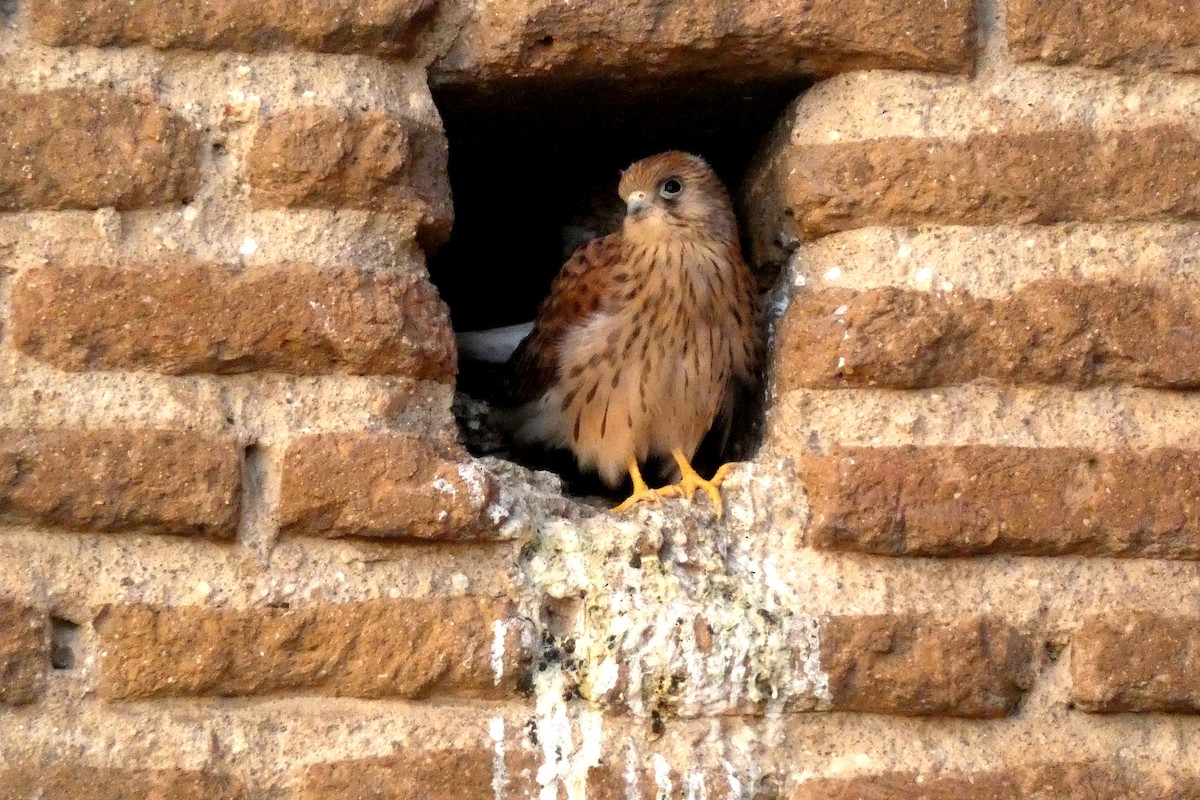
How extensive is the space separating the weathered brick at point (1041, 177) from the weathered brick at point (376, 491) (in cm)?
75

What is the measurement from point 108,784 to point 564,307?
1404mm

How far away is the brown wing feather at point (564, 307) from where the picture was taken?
2.92 metres

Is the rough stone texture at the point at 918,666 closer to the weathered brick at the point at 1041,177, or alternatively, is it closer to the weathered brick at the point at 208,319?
the weathered brick at the point at 1041,177

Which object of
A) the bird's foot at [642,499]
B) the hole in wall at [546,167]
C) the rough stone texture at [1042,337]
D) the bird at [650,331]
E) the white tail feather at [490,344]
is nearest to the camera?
the rough stone texture at [1042,337]

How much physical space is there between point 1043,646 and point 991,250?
22.7 inches

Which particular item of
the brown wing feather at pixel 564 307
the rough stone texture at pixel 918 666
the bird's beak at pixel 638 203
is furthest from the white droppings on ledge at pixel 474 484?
the bird's beak at pixel 638 203

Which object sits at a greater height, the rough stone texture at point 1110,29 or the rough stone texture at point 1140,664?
the rough stone texture at point 1110,29

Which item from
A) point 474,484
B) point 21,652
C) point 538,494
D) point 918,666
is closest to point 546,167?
point 538,494

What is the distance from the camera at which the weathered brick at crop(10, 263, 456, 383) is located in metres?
1.94

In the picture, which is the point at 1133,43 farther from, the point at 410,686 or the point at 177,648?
the point at 177,648

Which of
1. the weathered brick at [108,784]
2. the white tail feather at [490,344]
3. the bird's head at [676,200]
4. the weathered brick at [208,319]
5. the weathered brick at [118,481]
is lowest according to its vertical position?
the weathered brick at [108,784]

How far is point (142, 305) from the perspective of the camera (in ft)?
6.43

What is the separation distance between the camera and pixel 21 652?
73.2 inches

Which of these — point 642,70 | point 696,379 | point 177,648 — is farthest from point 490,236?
point 177,648
